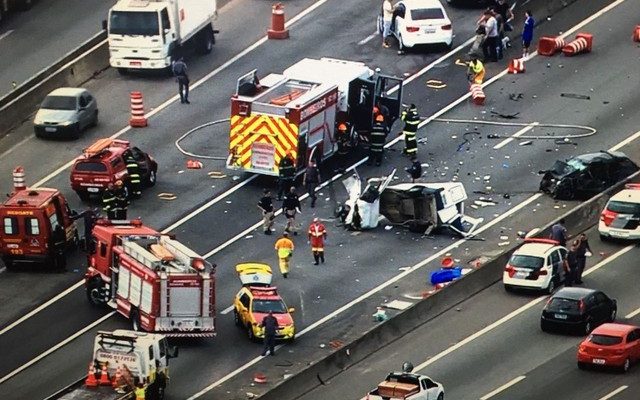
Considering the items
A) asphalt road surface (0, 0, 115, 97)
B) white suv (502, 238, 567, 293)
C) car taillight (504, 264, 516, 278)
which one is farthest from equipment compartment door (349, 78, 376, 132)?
asphalt road surface (0, 0, 115, 97)

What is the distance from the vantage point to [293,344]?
79.8 metres

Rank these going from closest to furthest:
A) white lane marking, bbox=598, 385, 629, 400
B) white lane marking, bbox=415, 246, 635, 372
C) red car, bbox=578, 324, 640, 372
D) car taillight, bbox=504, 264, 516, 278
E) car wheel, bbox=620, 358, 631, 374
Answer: white lane marking, bbox=598, 385, 629, 400
red car, bbox=578, 324, 640, 372
car wheel, bbox=620, 358, 631, 374
white lane marking, bbox=415, 246, 635, 372
car taillight, bbox=504, 264, 516, 278

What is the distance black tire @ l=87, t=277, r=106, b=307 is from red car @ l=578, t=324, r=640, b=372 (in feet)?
49.8

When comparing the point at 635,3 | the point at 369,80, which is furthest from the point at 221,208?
the point at 635,3

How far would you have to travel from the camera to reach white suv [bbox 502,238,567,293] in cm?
8238

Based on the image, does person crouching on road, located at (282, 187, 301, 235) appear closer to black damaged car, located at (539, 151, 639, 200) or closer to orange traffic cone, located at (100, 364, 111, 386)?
black damaged car, located at (539, 151, 639, 200)

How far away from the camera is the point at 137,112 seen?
95875mm

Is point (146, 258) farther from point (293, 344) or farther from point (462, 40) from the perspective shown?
point (462, 40)

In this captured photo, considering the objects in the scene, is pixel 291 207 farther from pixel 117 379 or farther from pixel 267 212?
pixel 117 379

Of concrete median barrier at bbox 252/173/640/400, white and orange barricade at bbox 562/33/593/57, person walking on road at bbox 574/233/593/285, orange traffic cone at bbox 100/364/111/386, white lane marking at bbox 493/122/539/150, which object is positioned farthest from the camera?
white and orange barricade at bbox 562/33/593/57

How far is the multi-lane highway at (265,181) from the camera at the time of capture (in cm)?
8044

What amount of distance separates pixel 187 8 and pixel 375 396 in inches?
1189

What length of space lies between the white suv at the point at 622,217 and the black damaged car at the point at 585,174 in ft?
8.62

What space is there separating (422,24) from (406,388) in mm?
29246
